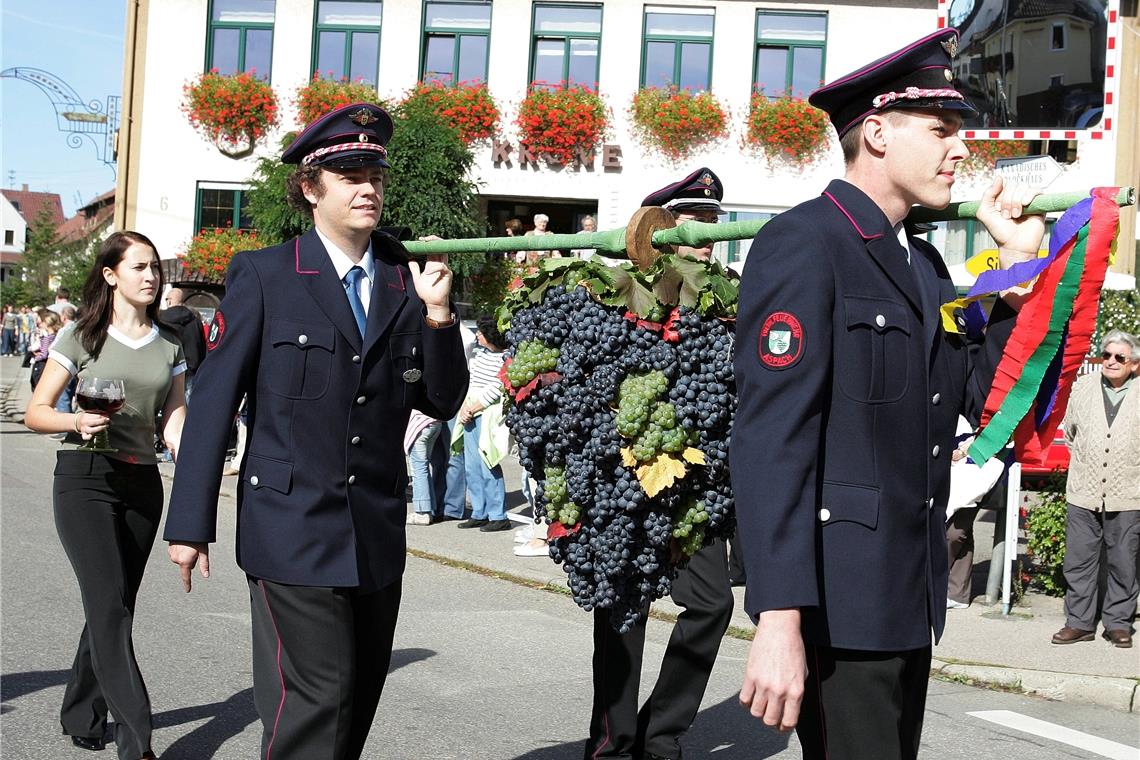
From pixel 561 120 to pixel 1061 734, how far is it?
17.8 meters

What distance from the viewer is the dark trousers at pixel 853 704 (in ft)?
9.18

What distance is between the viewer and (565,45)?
23.7m

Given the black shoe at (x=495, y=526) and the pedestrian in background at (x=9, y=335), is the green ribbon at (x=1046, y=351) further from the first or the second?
the pedestrian in background at (x=9, y=335)

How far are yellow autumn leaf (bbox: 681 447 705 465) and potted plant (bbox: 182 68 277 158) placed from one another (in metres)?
21.3

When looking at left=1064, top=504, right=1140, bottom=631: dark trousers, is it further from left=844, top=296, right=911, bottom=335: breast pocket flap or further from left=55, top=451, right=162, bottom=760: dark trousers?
left=844, top=296, right=911, bottom=335: breast pocket flap

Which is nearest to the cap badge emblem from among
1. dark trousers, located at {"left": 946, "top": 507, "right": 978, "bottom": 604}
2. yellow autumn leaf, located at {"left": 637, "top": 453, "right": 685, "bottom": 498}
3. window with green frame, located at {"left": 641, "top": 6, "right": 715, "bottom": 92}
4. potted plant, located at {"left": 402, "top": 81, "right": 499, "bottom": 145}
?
yellow autumn leaf, located at {"left": 637, "top": 453, "right": 685, "bottom": 498}

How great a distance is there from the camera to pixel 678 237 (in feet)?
13.6

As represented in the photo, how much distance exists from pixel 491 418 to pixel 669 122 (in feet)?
39.8

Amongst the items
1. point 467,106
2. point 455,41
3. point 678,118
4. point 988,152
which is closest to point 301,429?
point 678,118

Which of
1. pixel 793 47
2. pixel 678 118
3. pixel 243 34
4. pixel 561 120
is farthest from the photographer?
pixel 243 34

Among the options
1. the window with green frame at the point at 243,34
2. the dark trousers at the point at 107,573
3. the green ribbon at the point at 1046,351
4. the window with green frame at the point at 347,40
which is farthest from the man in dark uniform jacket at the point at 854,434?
the window with green frame at the point at 243,34

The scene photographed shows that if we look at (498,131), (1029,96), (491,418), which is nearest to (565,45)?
(498,131)

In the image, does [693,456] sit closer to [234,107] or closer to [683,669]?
[683,669]

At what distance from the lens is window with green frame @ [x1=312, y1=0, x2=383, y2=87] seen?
79.4 ft
